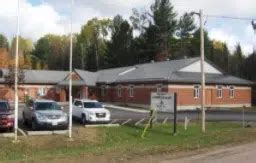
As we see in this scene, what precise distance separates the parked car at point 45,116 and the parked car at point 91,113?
359cm

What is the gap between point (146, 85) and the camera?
218 feet

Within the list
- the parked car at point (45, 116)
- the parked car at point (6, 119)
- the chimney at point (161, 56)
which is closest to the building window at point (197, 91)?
the parked car at point (45, 116)

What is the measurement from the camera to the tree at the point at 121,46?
10894 cm

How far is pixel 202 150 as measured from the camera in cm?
2133

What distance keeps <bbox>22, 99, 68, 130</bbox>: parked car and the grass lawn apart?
1.52 m

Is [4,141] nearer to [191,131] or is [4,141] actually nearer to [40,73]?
[191,131]

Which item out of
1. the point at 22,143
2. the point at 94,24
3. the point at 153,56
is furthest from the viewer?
the point at 94,24

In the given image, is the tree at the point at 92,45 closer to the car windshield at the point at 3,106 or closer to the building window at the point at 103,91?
the building window at the point at 103,91

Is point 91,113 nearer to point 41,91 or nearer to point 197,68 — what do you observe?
point 197,68

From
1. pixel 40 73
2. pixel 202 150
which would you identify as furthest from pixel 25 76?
pixel 202 150

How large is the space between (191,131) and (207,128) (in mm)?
2402

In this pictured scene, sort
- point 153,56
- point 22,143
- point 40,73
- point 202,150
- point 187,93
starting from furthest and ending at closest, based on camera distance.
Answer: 1. point 153,56
2. point 40,73
3. point 187,93
4. point 22,143
5. point 202,150

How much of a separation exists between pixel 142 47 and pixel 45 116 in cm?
7656

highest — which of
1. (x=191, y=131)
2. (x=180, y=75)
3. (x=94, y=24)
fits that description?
(x=94, y=24)
